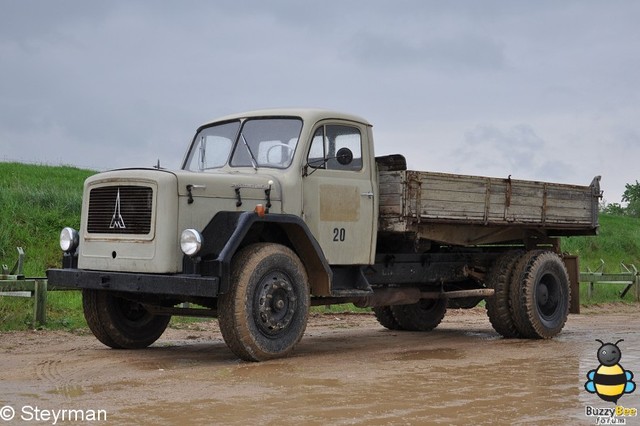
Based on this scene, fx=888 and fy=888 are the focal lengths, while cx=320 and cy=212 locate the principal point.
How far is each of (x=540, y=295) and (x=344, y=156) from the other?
14.2 ft

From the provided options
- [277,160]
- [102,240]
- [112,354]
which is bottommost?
[112,354]

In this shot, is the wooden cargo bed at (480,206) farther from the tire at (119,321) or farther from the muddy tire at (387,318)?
the tire at (119,321)

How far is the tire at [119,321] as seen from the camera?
33.0 ft

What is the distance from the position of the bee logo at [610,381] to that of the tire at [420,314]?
18.2 feet

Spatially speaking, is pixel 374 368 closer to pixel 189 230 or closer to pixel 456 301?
pixel 189 230

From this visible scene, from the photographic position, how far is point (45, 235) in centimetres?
1934

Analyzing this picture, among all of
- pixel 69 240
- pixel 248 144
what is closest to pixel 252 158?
pixel 248 144

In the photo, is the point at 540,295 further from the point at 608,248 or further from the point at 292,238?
the point at 608,248

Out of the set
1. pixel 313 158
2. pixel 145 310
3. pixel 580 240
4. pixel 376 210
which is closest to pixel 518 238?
pixel 376 210

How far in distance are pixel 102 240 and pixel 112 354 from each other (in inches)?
51.9

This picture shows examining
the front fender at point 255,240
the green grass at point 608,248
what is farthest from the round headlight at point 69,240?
the green grass at point 608,248

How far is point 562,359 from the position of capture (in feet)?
31.5

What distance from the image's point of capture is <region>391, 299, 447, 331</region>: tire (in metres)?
13.4

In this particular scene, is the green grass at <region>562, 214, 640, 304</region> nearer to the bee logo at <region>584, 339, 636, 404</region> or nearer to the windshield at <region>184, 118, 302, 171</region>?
the windshield at <region>184, 118, 302, 171</region>
